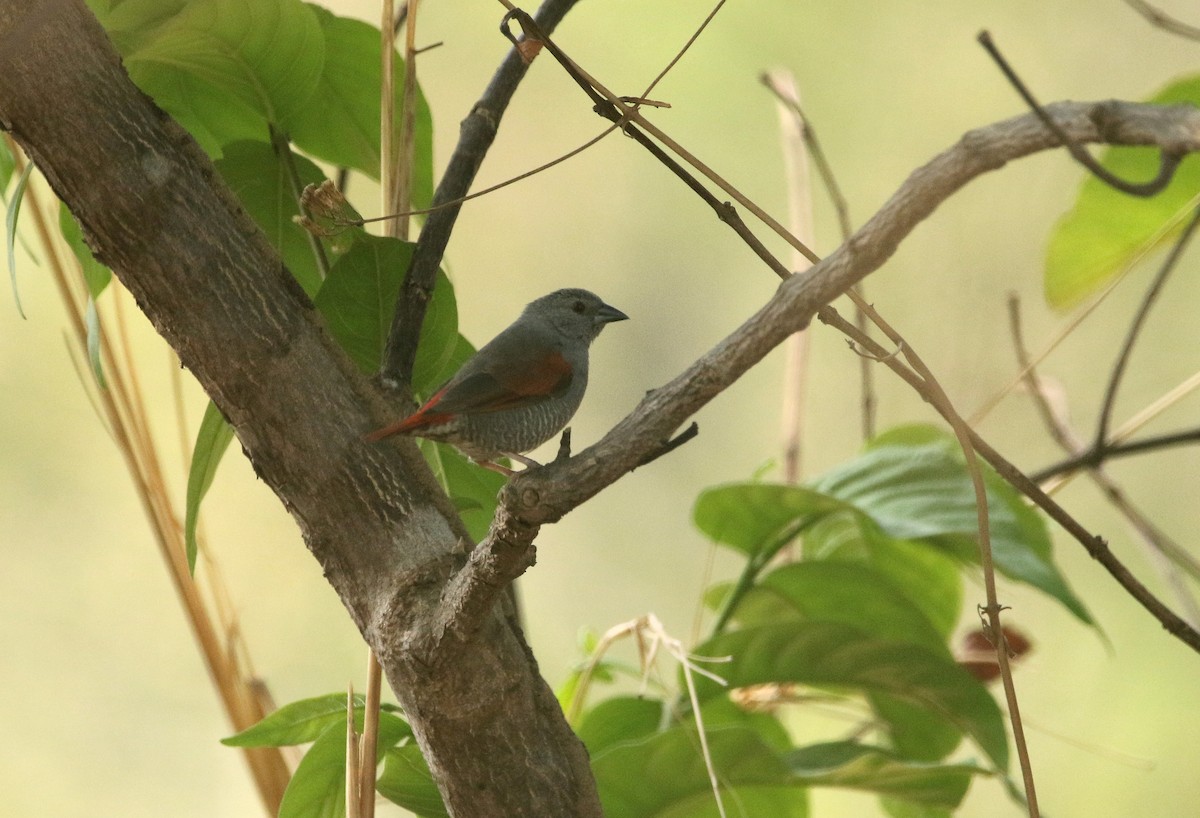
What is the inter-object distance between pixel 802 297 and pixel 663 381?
2.26 metres

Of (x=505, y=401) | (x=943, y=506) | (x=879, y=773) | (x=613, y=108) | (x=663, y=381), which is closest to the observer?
(x=613, y=108)

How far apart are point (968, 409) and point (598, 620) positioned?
1200 millimetres

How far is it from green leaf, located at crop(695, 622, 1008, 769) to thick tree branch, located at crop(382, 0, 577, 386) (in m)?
0.59

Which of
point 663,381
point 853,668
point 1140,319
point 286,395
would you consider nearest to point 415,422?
point 286,395

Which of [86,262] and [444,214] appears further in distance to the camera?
[86,262]

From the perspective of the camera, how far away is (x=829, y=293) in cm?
69

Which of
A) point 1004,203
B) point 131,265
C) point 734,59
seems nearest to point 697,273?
point 734,59

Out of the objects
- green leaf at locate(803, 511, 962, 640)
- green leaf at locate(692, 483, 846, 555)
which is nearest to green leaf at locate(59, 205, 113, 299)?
green leaf at locate(692, 483, 846, 555)

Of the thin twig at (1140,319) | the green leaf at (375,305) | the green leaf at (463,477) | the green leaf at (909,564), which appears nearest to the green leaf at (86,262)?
the green leaf at (375,305)

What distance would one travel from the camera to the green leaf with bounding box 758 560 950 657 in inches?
62.7

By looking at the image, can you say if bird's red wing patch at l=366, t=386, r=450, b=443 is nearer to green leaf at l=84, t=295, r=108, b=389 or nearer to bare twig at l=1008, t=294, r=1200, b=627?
green leaf at l=84, t=295, r=108, b=389

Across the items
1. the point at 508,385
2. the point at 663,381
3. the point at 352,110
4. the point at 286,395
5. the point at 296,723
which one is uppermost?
the point at 663,381

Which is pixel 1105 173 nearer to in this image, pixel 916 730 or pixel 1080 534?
pixel 1080 534

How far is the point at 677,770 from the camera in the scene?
1.32 m
